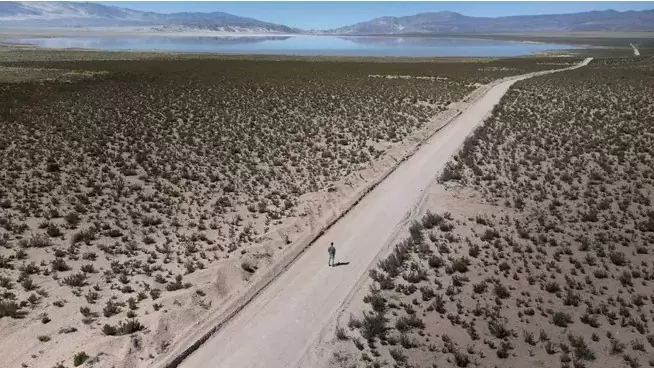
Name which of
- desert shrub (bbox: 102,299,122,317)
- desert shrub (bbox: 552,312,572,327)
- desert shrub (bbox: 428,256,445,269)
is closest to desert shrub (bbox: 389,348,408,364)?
desert shrub (bbox: 552,312,572,327)

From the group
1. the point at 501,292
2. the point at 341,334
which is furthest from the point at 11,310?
the point at 501,292

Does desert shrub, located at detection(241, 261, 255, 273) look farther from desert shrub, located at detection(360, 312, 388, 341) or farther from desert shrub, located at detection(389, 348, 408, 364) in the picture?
desert shrub, located at detection(389, 348, 408, 364)

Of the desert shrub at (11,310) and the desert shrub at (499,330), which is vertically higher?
the desert shrub at (11,310)

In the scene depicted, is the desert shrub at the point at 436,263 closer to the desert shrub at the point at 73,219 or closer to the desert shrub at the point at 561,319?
the desert shrub at the point at 561,319

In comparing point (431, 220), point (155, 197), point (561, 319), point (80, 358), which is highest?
point (155, 197)

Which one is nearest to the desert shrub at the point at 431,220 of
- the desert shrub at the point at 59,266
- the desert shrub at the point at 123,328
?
the desert shrub at the point at 123,328

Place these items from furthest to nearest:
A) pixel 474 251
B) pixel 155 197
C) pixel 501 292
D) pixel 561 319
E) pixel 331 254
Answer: pixel 155 197 → pixel 474 251 → pixel 331 254 → pixel 501 292 → pixel 561 319

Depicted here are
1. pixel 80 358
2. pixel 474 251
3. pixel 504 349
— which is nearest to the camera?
pixel 80 358

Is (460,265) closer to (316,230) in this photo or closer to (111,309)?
(316,230)
